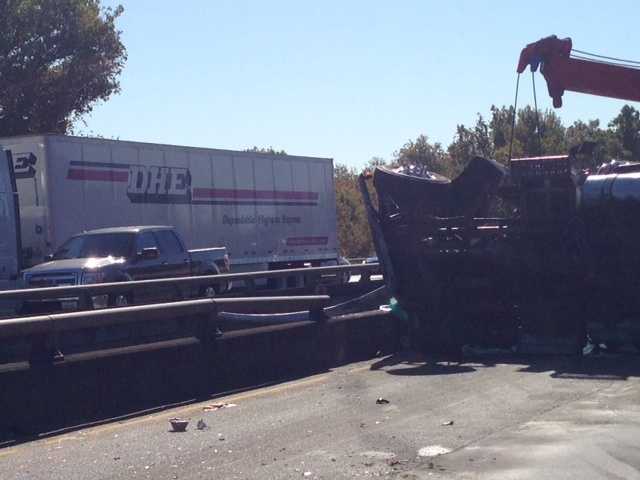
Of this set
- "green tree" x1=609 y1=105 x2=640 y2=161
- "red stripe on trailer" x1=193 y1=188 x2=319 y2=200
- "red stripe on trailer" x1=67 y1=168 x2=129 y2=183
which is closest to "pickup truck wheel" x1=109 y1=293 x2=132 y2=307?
"red stripe on trailer" x1=67 y1=168 x2=129 y2=183

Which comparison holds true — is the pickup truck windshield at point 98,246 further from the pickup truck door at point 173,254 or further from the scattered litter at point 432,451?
the scattered litter at point 432,451

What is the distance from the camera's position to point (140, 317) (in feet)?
35.0

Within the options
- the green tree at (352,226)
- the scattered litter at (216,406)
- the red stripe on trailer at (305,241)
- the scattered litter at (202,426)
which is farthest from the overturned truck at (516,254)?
the green tree at (352,226)

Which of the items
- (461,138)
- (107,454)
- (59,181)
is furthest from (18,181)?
(461,138)

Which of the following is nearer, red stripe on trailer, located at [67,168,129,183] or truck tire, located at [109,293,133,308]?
truck tire, located at [109,293,133,308]

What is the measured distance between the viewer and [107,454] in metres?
8.41

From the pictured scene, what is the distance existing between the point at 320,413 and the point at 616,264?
206 inches

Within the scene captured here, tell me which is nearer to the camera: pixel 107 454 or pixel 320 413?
pixel 107 454

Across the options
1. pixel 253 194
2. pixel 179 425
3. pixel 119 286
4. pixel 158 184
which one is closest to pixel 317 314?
pixel 119 286

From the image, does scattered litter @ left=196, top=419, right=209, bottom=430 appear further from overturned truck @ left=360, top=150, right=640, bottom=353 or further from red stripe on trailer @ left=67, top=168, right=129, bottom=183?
red stripe on trailer @ left=67, top=168, right=129, bottom=183

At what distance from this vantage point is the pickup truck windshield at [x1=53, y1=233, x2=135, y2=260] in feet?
67.3

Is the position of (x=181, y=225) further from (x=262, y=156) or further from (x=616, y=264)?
(x=616, y=264)

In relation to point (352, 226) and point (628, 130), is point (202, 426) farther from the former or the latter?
point (352, 226)

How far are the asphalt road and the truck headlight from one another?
8244 millimetres
